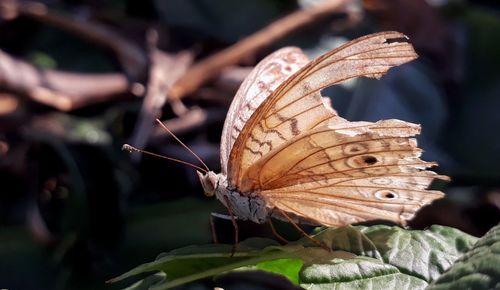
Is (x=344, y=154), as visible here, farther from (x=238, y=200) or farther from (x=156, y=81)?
(x=156, y=81)

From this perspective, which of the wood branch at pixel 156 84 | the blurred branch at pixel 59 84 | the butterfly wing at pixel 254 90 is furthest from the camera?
the blurred branch at pixel 59 84

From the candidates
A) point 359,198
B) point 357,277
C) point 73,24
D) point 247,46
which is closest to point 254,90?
point 359,198

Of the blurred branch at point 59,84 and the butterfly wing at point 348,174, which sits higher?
the blurred branch at point 59,84

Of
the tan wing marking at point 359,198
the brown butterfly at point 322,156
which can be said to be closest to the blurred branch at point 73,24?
the brown butterfly at point 322,156

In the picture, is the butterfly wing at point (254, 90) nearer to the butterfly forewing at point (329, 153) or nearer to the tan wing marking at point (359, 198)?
the butterfly forewing at point (329, 153)

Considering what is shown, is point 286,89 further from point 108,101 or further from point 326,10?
point 326,10

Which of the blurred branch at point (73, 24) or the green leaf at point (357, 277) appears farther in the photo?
the blurred branch at point (73, 24)
